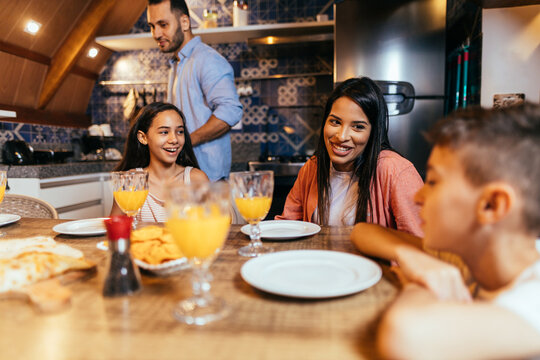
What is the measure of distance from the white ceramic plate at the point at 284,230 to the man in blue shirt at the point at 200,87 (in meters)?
1.20

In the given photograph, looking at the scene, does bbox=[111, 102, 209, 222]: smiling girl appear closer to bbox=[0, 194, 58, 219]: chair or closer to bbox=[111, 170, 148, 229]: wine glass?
bbox=[0, 194, 58, 219]: chair

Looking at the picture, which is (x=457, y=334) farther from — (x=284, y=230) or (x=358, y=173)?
(x=358, y=173)

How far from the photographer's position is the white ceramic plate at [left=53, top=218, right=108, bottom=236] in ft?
3.67

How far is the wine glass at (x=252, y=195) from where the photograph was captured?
0.95 m

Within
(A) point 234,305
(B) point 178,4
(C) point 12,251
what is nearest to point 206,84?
(B) point 178,4

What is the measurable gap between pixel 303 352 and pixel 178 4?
2407 millimetres

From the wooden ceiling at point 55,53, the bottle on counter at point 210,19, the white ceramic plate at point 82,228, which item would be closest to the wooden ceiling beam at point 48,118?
the wooden ceiling at point 55,53

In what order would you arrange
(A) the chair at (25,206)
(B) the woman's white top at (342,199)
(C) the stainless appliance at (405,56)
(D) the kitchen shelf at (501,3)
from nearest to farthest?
(B) the woman's white top at (342,199) → (A) the chair at (25,206) → (D) the kitchen shelf at (501,3) → (C) the stainless appliance at (405,56)

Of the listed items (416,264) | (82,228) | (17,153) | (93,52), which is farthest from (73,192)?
(416,264)

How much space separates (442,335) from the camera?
453 mm

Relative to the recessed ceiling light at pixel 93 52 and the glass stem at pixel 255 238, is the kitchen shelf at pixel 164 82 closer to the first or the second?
the recessed ceiling light at pixel 93 52

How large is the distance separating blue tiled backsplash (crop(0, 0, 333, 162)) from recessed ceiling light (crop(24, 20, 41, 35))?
0.91 meters

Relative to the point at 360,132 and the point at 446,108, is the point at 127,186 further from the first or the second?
the point at 446,108

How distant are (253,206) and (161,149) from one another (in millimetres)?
1228
